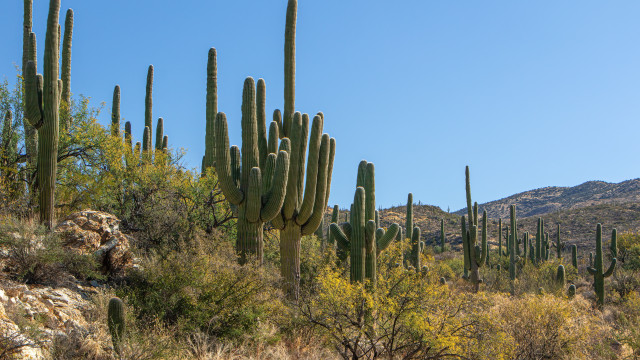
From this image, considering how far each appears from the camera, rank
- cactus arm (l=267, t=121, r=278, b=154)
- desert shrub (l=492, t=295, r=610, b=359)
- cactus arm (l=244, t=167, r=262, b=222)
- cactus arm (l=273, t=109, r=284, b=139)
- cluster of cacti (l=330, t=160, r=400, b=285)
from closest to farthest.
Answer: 1. desert shrub (l=492, t=295, r=610, b=359)
2. cactus arm (l=244, t=167, r=262, b=222)
3. cluster of cacti (l=330, t=160, r=400, b=285)
4. cactus arm (l=267, t=121, r=278, b=154)
5. cactus arm (l=273, t=109, r=284, b=139)

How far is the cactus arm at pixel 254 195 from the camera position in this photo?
1292cm

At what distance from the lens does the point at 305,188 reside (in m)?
14.0

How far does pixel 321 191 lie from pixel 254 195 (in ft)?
6.99

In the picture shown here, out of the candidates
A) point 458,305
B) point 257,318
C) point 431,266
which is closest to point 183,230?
point 257,318

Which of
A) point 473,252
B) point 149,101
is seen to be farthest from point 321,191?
point 473,252

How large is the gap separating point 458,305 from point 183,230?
7.64 meters

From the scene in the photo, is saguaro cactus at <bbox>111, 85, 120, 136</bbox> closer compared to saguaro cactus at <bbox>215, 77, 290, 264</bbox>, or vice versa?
saguaro cactus at <bbox>215, 77, 290, 264</bbox>

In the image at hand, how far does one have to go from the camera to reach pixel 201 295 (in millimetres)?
10641

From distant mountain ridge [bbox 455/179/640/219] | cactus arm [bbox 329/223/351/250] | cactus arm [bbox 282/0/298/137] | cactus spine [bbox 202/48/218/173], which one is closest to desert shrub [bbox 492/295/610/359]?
cactus arm [bbox 329/223/351/250]

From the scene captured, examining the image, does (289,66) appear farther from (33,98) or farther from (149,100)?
(149,100)

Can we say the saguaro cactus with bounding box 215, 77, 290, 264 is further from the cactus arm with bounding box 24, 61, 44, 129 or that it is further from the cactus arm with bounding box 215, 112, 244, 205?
the cactus arm with bounding box 24, 61, 44, 129

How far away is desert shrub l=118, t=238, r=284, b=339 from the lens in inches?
402

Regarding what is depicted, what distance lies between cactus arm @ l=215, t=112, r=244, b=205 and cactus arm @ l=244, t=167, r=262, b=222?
0.49 meters

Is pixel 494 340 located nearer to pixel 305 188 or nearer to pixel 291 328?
pixel 291 328
